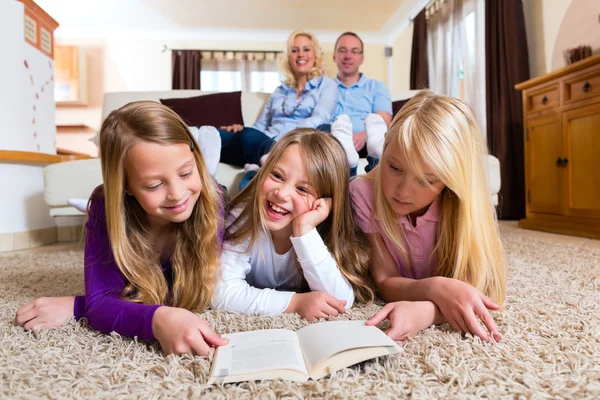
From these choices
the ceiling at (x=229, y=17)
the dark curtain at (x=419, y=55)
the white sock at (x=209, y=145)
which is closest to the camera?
the white sock at (x=209, y=145)

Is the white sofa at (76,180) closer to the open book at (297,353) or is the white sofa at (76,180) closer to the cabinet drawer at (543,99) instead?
the cabinet drawer at (543,99)

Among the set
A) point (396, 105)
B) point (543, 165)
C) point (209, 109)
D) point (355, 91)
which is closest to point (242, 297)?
point (209, 109)

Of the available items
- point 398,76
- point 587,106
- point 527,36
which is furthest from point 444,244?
point 398,76

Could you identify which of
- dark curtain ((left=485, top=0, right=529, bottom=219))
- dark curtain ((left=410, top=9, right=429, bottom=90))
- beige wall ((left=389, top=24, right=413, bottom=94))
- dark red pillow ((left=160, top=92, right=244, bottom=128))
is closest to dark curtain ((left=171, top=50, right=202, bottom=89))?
beige wall ((left=389, top=24, right=413, bottom=94))

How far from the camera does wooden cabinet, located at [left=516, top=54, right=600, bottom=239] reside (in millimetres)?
2217

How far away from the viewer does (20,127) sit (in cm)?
230

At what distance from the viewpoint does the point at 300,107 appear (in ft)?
7.34

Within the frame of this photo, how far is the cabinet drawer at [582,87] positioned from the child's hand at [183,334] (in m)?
2.35

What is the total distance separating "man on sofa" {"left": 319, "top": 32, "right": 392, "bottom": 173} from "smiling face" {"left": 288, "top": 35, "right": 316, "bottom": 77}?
0.69ft

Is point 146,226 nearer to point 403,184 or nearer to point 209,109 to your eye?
point 403,184

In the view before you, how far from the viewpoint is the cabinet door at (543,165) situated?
8.20 feet

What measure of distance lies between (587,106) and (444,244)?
71.6 inches

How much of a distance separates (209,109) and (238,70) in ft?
11.6

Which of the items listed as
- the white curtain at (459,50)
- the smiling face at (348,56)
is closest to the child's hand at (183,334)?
the smiling face at (348,56)
